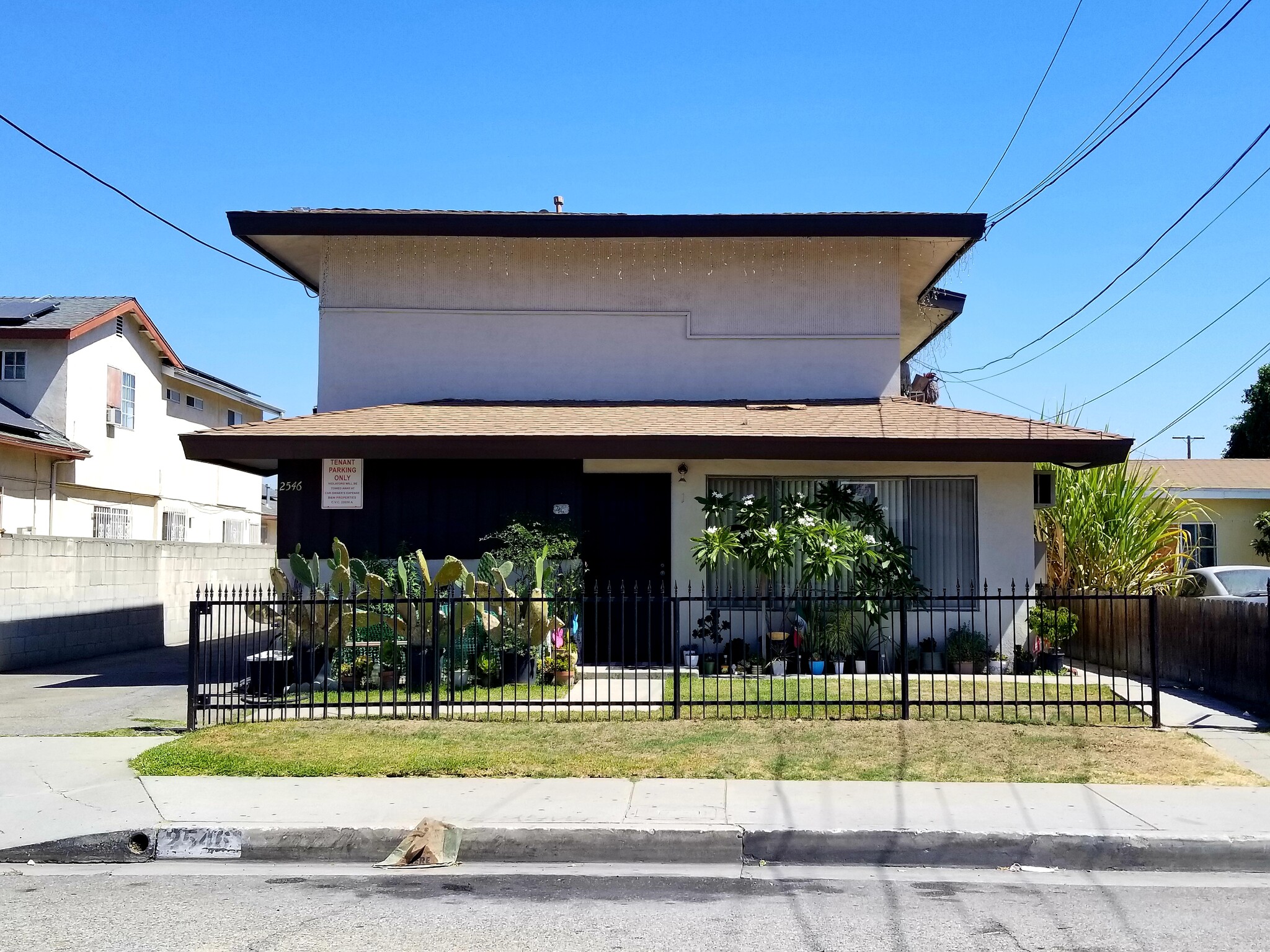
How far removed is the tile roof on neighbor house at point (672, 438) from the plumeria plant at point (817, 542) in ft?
2.90

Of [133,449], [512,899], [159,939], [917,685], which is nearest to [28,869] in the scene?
[159,939]

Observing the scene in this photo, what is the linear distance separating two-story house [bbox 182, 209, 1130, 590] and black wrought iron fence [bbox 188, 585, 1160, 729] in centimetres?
95

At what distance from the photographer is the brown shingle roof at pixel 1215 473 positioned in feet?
93.8

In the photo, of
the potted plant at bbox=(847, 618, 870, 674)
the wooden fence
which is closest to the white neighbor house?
the potted plant at bbox=(847, 618, 870, 674)

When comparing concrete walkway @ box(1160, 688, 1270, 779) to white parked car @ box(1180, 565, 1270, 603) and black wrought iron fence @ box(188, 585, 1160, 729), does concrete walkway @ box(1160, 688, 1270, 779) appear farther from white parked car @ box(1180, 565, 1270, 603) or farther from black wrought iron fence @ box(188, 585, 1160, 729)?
white parked car @ box(1180, 565, 1270, 603)

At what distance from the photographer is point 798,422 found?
15242 mm

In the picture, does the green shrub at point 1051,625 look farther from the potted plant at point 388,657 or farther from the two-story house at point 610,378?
the potted plant at point 388,657

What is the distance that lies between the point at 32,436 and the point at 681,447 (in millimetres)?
15816

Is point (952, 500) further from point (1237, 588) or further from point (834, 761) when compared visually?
point (834, 761)

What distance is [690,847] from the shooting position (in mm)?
7746

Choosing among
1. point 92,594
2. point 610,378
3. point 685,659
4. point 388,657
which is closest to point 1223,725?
point 685,659

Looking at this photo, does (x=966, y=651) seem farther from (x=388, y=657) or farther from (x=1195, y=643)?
(x=388, y=657)

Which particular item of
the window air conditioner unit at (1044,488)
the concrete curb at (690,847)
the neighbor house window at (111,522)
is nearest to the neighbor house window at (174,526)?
the neighbor house window at (111,522)

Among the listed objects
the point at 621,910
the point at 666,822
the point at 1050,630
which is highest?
the point at 1050,630
